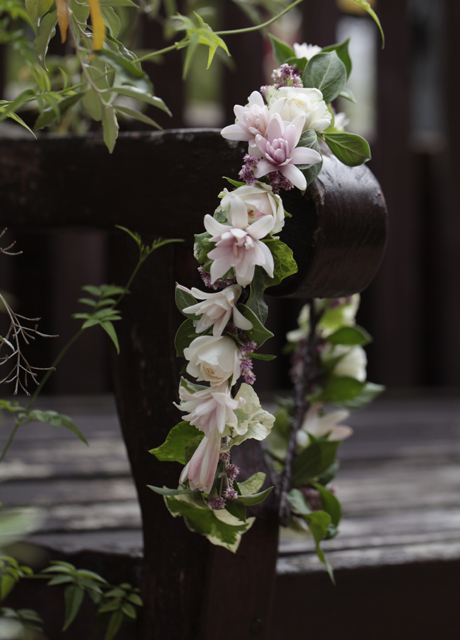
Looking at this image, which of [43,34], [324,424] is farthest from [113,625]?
[43,34]

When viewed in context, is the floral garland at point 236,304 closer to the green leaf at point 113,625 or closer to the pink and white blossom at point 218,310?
the pink and white blossom at point 218,310

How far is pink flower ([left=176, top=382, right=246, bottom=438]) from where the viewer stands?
42cm

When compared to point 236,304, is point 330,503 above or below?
below

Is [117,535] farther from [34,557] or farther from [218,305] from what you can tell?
[218,305]

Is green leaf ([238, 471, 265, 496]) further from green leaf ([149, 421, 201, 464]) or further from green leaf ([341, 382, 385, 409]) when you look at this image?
green leaf ([341, 382, 385, 409])

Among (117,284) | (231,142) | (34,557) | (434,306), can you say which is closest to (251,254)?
(231,142)

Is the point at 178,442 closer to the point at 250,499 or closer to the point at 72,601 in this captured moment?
the point at 250,499

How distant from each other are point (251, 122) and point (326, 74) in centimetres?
12

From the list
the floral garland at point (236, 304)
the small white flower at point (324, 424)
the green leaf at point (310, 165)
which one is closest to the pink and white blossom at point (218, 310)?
the floral garland at point (236, 304)

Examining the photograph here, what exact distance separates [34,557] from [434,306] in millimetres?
2705

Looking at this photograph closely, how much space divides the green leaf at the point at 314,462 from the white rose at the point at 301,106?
340 millimetres

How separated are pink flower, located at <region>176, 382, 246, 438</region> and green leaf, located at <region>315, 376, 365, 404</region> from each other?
0.34 m

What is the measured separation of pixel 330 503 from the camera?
63cm

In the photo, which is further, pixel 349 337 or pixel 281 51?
pixel 349 337
